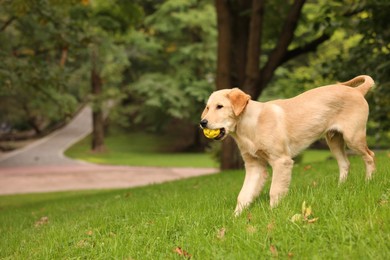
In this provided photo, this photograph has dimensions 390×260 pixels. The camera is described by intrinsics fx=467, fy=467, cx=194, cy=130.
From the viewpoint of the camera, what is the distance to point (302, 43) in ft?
44.0

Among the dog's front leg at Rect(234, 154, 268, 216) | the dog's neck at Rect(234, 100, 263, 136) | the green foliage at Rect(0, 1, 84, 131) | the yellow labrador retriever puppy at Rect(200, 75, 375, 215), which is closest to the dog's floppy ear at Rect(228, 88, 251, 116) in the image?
the yellow labrador retriever puppy at Rect(200, 75, 375, 215)

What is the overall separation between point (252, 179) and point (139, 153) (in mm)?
34417

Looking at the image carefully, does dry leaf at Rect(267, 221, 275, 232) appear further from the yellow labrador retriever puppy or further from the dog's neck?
the dog's neck

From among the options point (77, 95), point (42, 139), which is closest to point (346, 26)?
point (77, 95)

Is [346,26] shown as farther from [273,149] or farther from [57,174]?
[57,174]

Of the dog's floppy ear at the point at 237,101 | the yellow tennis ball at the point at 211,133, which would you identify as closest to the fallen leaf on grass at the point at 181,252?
the yellow tennis ball at the point at 211,133

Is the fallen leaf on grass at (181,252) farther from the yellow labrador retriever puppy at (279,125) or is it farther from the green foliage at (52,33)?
the green foliage at (52,33)

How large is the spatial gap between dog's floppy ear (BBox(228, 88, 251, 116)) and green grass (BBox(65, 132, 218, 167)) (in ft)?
60.3

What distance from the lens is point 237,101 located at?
5297 mm

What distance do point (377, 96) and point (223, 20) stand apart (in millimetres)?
4924

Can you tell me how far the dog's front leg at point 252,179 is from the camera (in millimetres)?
5566

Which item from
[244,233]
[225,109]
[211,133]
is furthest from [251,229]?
[225,109]

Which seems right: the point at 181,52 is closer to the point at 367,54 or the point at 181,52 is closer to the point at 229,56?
the point at 229,56

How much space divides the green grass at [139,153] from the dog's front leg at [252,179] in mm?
17928
